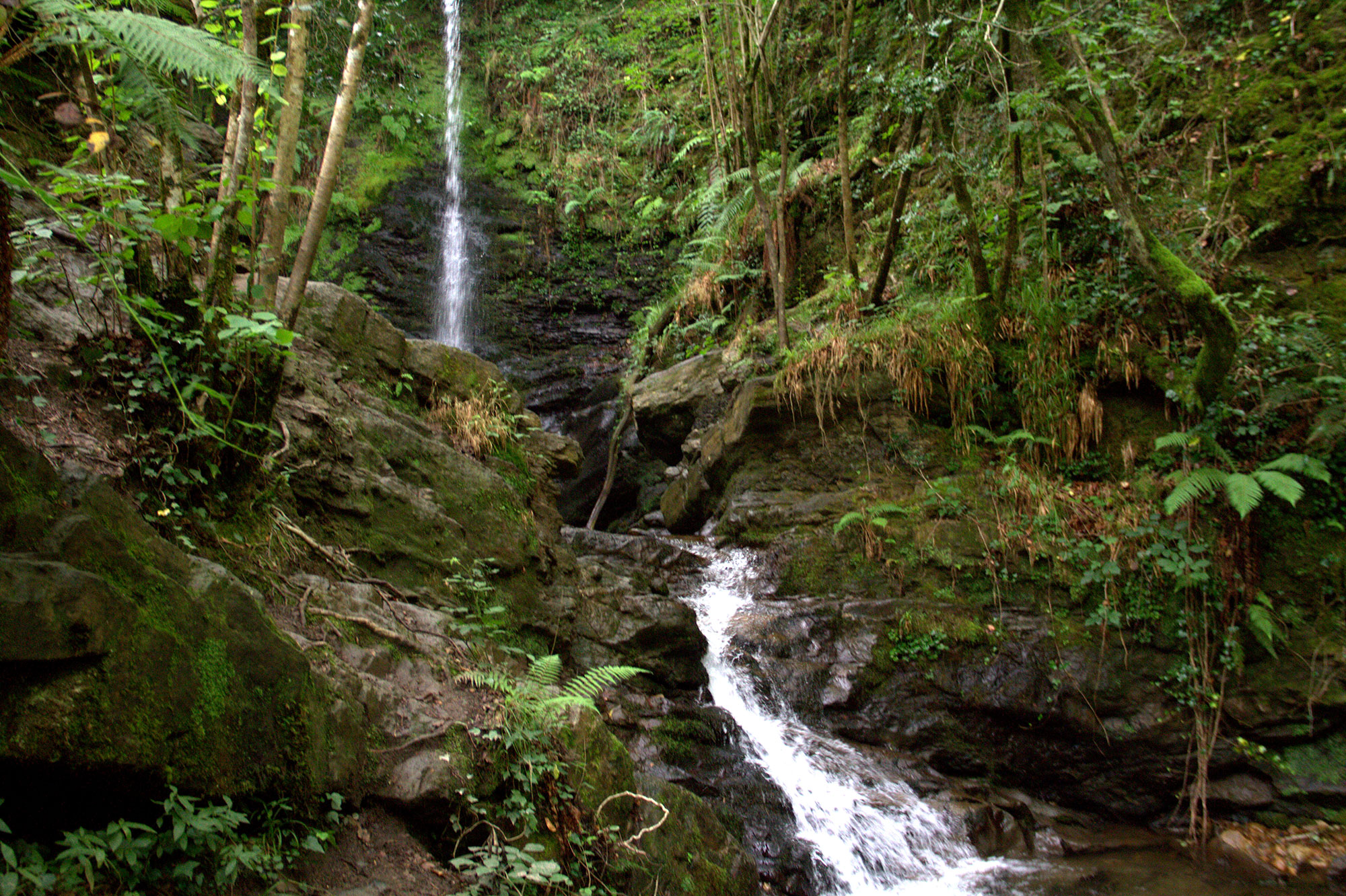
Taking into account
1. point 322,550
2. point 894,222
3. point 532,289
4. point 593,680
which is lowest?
point 593,680

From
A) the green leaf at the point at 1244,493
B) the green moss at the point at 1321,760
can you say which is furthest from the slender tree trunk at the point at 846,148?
the green moss at the point at 1321,760

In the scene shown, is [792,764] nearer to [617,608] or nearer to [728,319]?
[617,608]

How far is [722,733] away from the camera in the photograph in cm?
510

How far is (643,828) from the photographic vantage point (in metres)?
3.21

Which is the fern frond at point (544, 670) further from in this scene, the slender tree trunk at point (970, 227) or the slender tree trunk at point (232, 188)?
the slender tree trunk at point (970, 227)

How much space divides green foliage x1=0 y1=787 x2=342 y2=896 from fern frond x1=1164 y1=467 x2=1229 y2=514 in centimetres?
559

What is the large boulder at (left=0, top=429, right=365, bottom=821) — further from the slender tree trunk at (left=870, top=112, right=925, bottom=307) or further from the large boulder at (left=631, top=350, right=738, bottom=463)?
the large boulder at (left=631, top=350, right=738, bottom=463)

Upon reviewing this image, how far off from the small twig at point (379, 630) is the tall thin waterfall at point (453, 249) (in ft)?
29.4

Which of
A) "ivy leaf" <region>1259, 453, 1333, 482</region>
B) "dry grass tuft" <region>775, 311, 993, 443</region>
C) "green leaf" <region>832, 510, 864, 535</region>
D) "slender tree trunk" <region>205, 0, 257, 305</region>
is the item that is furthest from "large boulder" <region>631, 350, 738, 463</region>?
"slender tree trunk" <region>205, 0, 257, 305</region>

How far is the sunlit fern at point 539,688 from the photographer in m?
3.14

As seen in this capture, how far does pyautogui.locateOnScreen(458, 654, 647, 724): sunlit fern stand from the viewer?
124 inches

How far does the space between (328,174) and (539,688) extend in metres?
2.70

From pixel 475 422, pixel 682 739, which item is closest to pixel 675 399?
pixel 475 422

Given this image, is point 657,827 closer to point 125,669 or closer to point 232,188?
point 125,669
